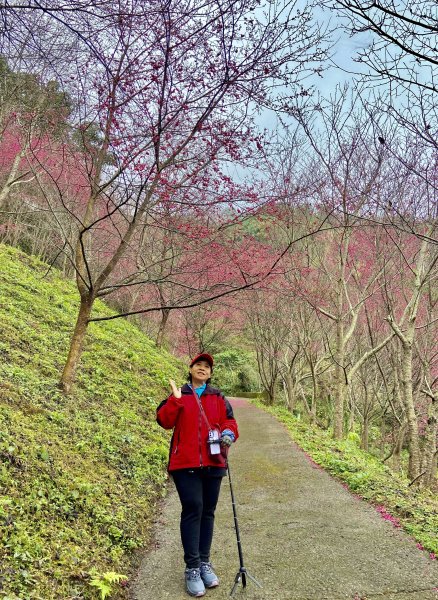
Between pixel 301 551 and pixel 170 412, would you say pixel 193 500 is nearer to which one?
pixel 170 412

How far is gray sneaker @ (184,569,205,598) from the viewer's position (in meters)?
3.16

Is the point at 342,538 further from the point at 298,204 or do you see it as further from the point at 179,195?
the point at 298,204

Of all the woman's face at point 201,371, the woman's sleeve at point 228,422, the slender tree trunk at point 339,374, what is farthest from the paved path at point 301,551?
the slender tree trunk at point 339,374

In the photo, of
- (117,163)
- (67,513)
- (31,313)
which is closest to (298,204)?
(117,163)

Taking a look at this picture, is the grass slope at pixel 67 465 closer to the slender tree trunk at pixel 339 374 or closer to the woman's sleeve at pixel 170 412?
the woman's sleeve at pixel 170 412

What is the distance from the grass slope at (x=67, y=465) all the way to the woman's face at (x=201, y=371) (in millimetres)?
1550

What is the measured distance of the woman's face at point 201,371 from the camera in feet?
11.3

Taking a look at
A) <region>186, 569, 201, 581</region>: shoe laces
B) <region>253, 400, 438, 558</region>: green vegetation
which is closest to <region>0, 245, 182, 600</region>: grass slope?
<region>186, 569, 201, 581</region>: shoe laces

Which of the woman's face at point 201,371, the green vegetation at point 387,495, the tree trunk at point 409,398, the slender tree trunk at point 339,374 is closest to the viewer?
the woman's face at point 201,371

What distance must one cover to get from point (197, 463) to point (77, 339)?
360 cm

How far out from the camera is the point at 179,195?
19.0 feet

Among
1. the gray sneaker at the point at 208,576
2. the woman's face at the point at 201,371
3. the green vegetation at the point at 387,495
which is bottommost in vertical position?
the gray sneaker at the point at 208,576

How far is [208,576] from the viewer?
10.9 ft

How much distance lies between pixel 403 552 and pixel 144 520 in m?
2.58
